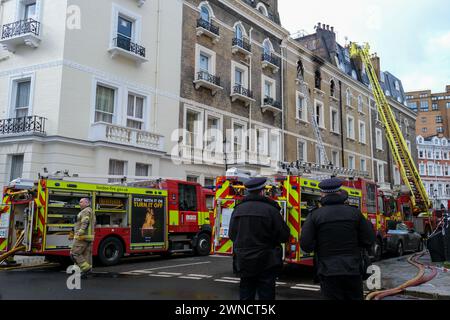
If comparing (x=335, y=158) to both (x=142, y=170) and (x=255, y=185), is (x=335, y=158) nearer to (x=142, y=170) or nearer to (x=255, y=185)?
(x=142, y=170)

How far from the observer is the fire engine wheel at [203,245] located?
1703 centimetres

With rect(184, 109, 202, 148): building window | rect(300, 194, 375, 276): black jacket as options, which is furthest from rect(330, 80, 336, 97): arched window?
rect(300, 194, 375, 276): black jacket

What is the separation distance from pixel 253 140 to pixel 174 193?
488 inches

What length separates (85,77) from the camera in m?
18.7

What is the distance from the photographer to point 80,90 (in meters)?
18.4

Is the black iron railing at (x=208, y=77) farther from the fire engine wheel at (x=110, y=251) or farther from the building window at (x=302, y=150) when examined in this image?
the fire engine wheel at (x=110, y=251)

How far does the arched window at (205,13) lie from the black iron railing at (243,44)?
229 centimetres

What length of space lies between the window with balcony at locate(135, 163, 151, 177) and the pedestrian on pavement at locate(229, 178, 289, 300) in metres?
15.3

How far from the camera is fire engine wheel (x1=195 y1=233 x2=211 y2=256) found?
17031 millimetres

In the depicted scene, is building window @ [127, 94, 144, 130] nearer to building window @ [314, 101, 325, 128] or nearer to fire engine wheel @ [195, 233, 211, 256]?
fire engine wheel @ [195, 233, 211, 256]

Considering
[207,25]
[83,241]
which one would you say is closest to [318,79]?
[207,25]
